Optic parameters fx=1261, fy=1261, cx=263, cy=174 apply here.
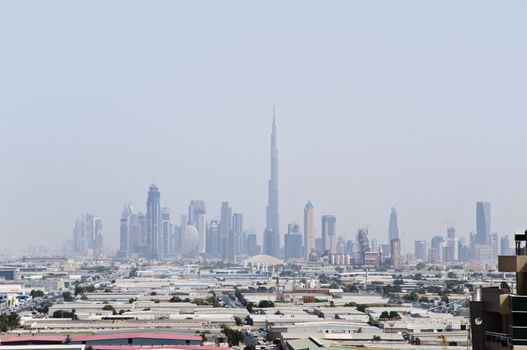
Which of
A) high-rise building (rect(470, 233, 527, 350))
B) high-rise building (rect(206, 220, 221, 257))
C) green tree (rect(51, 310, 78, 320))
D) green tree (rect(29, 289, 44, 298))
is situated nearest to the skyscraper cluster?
high-rise building (rect(206, 220, 221, 257))

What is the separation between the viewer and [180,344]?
3612 cm

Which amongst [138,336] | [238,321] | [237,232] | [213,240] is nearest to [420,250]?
[237,232]

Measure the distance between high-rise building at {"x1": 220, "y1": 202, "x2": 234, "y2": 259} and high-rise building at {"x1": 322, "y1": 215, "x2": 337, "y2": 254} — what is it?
13.8m

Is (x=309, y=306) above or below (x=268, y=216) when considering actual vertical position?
below

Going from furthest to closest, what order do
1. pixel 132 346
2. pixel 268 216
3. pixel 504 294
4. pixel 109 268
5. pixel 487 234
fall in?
pixel 268 216 < pixel 487 234 < pixel 109 268 < pixel 132 346 < pixel 504 294

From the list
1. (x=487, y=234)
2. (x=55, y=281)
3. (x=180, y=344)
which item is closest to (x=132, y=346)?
(x=180, y=344)

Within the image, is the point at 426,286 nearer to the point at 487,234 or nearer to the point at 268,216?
the point at 487,234

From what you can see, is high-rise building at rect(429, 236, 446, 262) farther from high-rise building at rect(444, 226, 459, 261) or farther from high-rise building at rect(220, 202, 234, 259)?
high-rise building at rect(220, 202, 234, 259)

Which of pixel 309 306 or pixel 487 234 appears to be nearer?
pixel 309 306

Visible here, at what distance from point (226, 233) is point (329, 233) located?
68.9 ft

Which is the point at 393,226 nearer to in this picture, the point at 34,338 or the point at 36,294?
the point at 36,294

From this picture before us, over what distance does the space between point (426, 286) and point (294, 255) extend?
77.7 meters

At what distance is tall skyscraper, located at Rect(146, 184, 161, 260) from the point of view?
6737 inches

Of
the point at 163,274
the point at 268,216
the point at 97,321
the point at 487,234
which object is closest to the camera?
the point at 97,321
